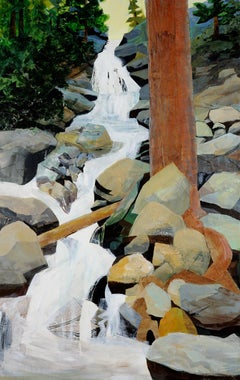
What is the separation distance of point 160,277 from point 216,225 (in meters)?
0.32

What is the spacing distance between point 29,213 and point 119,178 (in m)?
0.42

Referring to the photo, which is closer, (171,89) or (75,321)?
(75,321)

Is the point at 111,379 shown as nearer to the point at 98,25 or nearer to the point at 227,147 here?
the point at 227,147

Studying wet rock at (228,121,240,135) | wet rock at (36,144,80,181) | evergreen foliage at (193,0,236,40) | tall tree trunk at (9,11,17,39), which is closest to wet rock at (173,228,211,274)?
wet rock at (228,121,240,135)

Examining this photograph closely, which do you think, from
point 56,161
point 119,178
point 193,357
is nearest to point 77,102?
point 56,161

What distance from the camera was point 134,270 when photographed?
220 cm

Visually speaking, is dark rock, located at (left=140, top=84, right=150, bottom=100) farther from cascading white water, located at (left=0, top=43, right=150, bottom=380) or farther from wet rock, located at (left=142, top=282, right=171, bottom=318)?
wet rock, located at (left=142, top=282, right=171, bottom=318)

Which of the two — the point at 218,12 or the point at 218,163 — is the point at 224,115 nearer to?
the point at 218,163

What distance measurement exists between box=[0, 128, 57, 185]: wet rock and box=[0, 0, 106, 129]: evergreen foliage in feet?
0.22

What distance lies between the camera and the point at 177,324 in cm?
210

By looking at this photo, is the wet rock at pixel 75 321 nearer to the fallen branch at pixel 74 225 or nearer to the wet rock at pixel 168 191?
the fallen branch at pixel 74 225

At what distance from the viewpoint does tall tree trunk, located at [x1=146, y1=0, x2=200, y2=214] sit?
231 centimetres

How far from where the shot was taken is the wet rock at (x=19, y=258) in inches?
90.4

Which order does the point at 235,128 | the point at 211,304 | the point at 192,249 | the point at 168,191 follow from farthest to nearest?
the point at 235,128 → the point at 168,191 → the point at 192,249 → the point at 211,304
